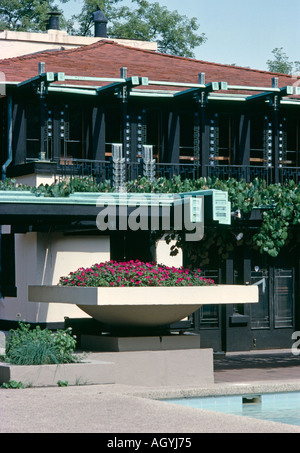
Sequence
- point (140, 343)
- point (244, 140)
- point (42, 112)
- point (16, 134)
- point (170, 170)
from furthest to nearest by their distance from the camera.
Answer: point (244, 140), point (170, 170), point (16, 134), point (42, 112), point (140, 343)

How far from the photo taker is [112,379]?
51.6ft

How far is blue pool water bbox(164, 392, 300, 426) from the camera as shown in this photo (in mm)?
14808

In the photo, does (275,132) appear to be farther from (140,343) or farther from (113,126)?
(140,343)

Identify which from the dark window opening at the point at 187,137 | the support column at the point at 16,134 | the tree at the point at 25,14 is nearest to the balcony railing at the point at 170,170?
the dark window opening at the point at 187,137

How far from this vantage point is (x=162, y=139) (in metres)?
26.1

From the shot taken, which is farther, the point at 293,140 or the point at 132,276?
the point at 293,140

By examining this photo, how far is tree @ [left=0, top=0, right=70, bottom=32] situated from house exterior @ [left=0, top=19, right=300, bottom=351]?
22288 mm

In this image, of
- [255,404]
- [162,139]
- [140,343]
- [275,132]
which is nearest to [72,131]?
[162,139]

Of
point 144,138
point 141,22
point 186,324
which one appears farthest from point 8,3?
point 186,324

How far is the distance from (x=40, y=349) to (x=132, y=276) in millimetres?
2361

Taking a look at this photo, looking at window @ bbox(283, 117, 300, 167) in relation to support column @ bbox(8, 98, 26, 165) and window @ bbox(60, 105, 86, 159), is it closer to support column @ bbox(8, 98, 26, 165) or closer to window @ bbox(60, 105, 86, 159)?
window @ bbox(60, 105, 86, 159)

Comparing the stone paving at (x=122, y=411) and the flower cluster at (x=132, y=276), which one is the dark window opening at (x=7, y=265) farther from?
the stone paving at (x=122, y=411)

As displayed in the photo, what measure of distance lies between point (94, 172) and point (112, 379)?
964 centimetres
